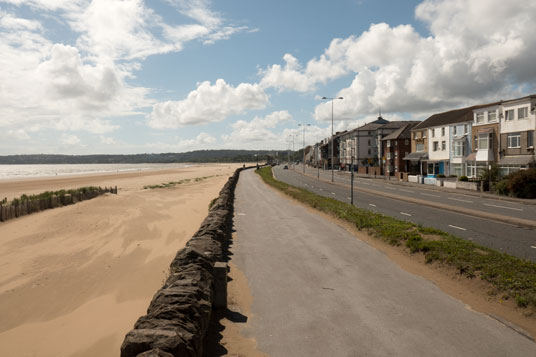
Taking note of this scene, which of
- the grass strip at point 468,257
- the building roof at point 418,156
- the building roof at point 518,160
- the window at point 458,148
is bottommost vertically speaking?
the grass strip at point 468,257

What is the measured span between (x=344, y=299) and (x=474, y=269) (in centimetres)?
474

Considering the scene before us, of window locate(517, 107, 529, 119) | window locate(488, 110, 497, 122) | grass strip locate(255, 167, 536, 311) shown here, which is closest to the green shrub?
window locate(517, 107, 529, 119)

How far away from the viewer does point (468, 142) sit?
175ft

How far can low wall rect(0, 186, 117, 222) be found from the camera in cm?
2772

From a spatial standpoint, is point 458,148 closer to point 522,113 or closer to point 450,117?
point 450,117

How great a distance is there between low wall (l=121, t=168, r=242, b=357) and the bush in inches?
1512

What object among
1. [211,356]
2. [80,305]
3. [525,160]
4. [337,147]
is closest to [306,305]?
[211,356]

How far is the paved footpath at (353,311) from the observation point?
7.25 m

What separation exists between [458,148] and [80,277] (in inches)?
2250

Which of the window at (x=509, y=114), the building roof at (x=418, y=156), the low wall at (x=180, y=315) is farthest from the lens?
the building roof at (x=418, y=156)

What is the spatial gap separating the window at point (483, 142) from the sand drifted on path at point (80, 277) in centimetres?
4147

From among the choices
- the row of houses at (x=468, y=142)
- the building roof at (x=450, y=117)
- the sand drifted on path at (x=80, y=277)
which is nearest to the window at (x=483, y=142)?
the row of houses at (x=468, y=142)

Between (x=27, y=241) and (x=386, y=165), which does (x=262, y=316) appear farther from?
(x=386, y=165)

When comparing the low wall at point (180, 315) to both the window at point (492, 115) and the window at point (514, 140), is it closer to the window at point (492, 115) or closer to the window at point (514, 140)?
the window at point (514, 140)
